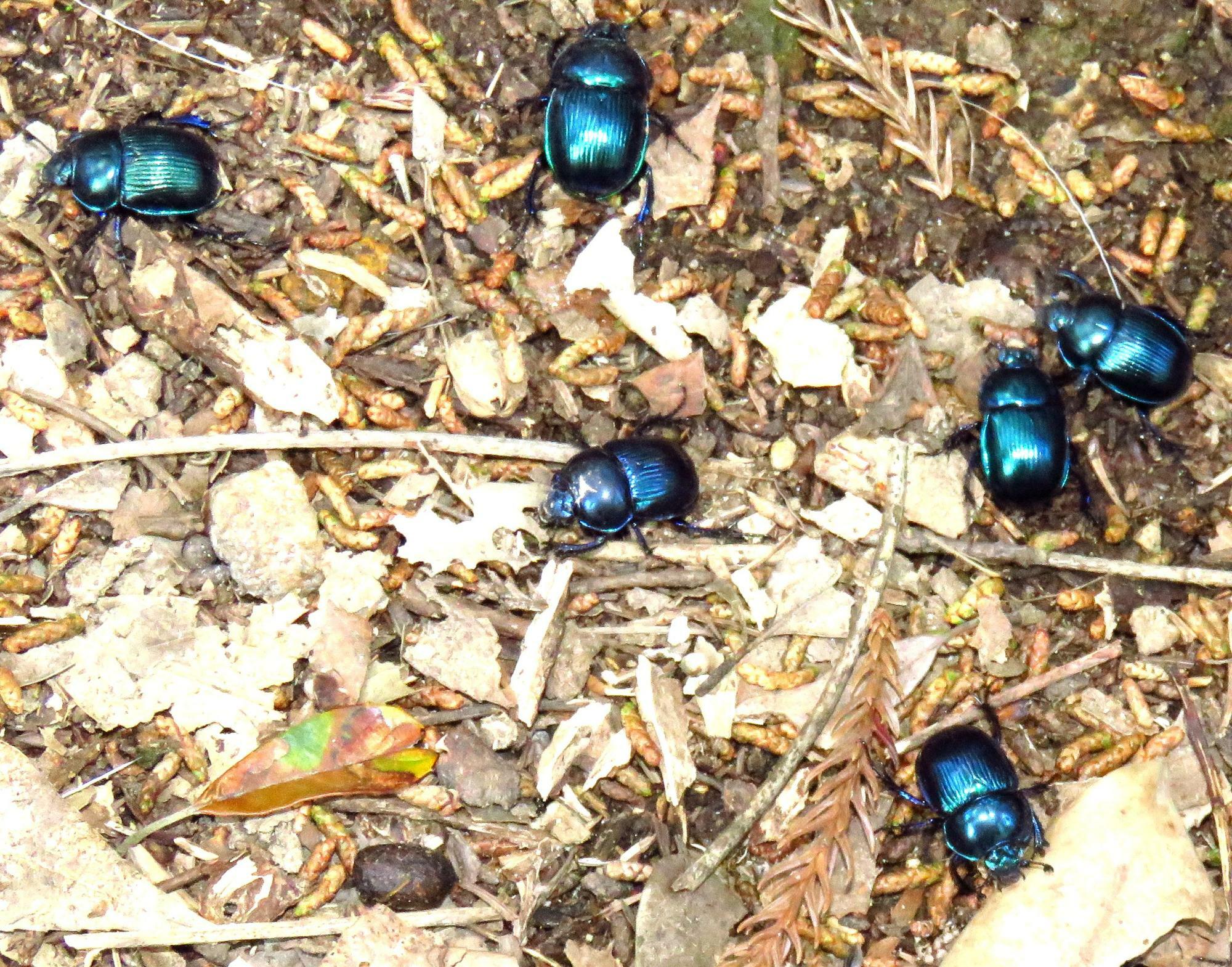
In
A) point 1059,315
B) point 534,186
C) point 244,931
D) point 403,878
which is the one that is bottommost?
point 244,931

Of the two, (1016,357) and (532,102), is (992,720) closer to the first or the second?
(1016,357)

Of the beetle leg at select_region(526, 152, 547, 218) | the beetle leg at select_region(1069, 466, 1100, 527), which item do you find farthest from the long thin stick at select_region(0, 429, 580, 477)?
the beetle leg at select_region(1069, 466, 1100, 527)

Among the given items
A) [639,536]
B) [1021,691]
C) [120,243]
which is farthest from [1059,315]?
[120,243]

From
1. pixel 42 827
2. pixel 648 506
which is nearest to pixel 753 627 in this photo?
pixel 648 506

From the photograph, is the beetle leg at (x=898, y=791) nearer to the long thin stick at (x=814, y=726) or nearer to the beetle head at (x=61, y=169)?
the long thin stick at (x=814, y=726)

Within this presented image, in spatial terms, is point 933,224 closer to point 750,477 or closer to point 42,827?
point 750,477

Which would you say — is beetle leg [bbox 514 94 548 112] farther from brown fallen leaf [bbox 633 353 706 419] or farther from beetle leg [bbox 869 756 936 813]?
beetle leg [bbox 869 756 936 813]
